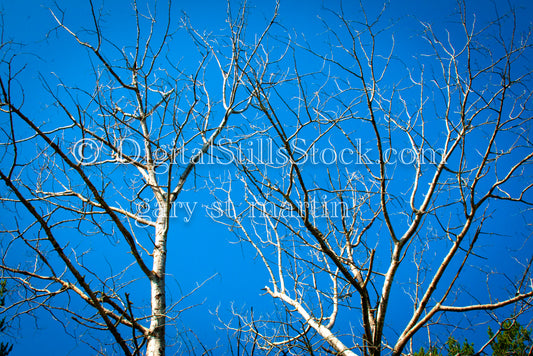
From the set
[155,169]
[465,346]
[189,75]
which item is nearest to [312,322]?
[155,169]

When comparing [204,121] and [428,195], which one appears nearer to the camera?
[428,195]

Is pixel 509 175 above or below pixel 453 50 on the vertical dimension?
below

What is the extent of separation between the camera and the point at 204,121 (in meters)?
3.33

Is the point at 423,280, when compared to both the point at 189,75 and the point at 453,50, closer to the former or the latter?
the point at 453,50

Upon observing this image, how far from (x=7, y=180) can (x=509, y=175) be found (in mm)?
3083

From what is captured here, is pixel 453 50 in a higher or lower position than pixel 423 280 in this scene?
higher

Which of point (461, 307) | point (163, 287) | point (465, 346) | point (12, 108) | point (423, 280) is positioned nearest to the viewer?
point (12, 108)

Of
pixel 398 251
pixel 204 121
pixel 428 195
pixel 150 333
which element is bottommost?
pixel 150 333

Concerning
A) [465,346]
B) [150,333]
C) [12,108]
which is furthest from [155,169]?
[465,346]

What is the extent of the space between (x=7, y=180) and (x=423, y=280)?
140 inches

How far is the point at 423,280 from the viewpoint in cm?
356

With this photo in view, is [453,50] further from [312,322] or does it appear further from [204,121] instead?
[312,322]

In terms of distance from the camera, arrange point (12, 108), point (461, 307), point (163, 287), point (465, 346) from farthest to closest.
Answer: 1. point (465, 346)
2. point (163, 287)
3. point (461, 307)
4. point (12, 108)

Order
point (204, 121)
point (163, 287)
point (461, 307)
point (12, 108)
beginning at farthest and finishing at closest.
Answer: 1. point (204, 121)
2. point (163, 287)
3. point (461, 307)
4. point (12, 108)
